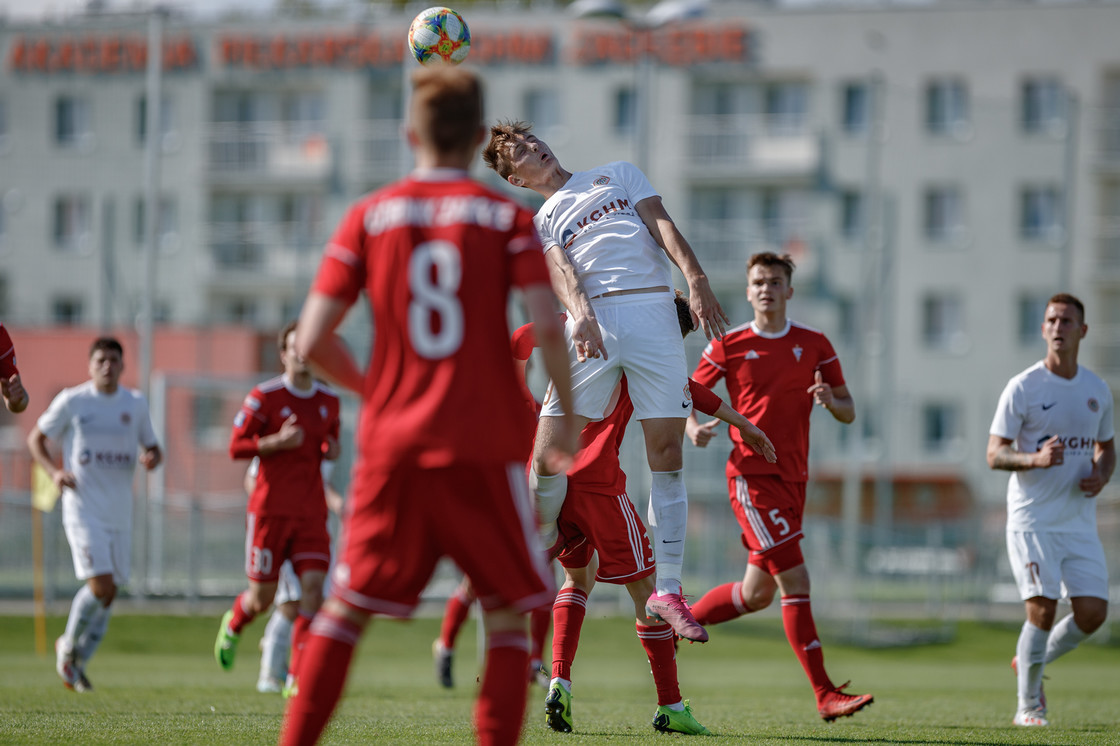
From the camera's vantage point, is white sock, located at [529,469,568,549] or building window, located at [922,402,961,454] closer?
white sock, located at [529,469,568,549]

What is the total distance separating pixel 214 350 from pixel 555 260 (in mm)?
20776

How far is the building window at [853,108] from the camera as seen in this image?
128 feet

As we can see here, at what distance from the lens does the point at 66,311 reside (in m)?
25.3

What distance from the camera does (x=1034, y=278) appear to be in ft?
120

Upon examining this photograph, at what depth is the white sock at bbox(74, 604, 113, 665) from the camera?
9906mm

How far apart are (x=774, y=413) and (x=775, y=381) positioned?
19 centimetres

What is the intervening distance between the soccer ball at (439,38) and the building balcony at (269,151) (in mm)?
32044

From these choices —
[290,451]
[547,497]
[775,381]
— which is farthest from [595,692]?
[547,497]

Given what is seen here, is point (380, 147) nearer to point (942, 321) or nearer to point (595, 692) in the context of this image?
point (942, 321)

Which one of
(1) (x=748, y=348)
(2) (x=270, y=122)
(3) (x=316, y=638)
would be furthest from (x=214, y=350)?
(3) (x=316, y=638)

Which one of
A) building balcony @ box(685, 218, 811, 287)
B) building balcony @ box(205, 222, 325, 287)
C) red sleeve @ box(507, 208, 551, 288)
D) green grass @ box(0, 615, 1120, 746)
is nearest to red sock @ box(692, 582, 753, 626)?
green grass @ box(0, 615, 1120, 746)

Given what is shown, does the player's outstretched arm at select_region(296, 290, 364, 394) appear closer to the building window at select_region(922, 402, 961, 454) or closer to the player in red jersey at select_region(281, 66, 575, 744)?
the player in red jersey at select_region(281, 66, 575, 744)

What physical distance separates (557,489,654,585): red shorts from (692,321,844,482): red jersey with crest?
122cm

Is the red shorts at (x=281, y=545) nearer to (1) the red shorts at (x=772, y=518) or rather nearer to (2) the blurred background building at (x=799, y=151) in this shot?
(1) the red shorts at (x=772, y=518)
